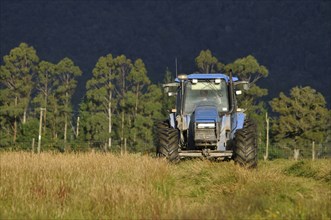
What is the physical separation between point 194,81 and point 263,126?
32514mm

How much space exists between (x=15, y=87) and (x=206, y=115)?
3990 centimetres

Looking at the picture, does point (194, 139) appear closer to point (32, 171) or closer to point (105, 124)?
point (32, 171)

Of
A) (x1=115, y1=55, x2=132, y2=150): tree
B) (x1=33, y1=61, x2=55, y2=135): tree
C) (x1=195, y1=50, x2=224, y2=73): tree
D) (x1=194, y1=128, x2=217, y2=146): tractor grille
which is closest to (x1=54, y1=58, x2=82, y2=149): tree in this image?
(x1=33, y1=61, x2=55, y2=135): tree

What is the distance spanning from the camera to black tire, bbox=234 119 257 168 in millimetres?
12016

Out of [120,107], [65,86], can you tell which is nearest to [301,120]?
[120,107]

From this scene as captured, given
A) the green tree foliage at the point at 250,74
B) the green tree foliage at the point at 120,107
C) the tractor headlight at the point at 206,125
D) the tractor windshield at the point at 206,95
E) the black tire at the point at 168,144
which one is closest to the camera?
the tractor headlight at the point at 206,125

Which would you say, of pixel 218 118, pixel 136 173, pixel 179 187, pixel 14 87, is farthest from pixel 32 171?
pixel 14 87

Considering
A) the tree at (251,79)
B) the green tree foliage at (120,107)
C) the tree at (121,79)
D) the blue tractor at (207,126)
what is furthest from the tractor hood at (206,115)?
the tree at (121,79)

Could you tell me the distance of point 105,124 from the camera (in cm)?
4775

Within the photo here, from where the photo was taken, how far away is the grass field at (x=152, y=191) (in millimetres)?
6809

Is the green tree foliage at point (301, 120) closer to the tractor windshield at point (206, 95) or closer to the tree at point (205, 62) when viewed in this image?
the tree at point (205, 62)

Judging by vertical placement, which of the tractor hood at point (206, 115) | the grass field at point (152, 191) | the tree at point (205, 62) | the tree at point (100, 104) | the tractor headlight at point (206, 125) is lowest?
the grass field at point (152, 191)

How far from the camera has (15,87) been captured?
1956 inches

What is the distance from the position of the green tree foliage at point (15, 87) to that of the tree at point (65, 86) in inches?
97.2
